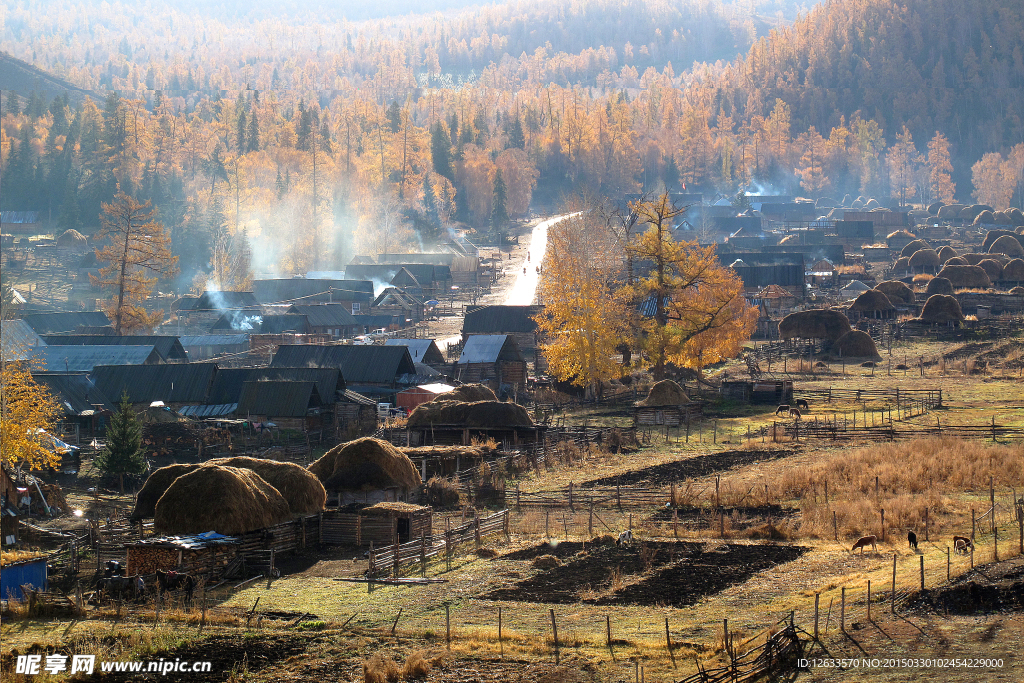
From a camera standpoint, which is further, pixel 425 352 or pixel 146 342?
pixel 146 342

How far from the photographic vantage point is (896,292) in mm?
81375

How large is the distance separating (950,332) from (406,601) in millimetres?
57191

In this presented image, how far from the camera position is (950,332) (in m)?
69.4

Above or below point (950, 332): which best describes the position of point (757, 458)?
below

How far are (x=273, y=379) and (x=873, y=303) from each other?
150 feet

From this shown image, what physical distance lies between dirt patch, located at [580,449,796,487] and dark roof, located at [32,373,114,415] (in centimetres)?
2305

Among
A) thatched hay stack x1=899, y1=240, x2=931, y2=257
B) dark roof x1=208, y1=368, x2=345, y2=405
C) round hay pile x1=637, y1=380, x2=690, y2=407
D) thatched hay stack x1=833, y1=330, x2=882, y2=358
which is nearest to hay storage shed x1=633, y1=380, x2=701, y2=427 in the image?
round hay pile x1=637, y1=380, x2=690, y2=407

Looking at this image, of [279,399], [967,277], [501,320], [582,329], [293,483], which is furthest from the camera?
[967,277]

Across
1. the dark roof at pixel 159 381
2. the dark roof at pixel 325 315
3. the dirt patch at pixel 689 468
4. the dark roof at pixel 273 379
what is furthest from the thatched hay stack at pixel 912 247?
the dark roof at pixel 159 381

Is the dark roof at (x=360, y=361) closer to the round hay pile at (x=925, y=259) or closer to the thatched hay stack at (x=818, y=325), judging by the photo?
the thatched hay stack at (x=818, y=325)

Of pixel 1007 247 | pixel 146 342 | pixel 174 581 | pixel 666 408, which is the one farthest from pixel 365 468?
pixel 1007 247

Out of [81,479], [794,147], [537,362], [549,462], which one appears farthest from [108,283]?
[794,147]

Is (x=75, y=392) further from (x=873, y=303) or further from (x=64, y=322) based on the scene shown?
(x=873, y=303)

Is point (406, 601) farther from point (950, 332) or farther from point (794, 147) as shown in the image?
point (794, 147)
